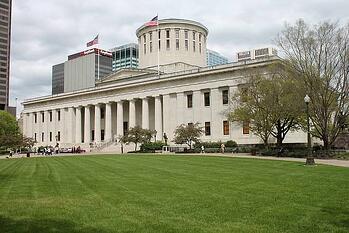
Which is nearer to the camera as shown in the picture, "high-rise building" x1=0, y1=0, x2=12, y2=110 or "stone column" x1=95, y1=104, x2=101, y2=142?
"stone column" x1=95, y1=104, x2=101, y2=142

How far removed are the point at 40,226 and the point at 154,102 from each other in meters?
70.5

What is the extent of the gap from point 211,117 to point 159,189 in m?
54.0

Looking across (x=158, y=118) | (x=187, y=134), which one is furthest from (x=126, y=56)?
(x=187, y=134)

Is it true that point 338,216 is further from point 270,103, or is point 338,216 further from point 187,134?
point 187,134

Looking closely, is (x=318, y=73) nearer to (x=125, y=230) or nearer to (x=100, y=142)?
(x=125, y=230)

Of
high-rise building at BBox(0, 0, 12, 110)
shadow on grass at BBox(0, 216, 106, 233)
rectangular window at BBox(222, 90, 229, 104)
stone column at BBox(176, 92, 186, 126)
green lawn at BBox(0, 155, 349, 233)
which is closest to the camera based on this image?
shadow on grass at BBox(0, 216, 106, 233)

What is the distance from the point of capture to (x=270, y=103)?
4556 cm

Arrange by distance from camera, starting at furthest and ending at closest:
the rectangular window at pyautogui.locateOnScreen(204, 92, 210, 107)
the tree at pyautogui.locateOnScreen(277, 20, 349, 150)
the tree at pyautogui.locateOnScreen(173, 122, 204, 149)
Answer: the rectangular window at pyautogui.locateOnScreen(204, 92, 210, 107)
the tree at pyautogui.locateOnScreen(173, 122, 204, 149)
the tree at pyautogui.locateOnScreen(277, 20, 349, 150)

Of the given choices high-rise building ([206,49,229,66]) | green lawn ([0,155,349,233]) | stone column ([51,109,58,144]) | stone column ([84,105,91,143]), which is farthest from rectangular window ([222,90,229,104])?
high-rise building ([206,49,229,66])

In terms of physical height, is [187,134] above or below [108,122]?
below

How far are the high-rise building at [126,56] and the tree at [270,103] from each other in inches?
2640

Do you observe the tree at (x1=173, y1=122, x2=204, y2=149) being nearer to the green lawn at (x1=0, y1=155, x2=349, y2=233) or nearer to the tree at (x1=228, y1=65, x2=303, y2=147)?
the tree at (x1=228, y1=65, x2=303, y2=147)

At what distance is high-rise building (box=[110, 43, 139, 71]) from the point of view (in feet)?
385

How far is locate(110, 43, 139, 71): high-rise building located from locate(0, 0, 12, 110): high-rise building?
43628 millimetres
